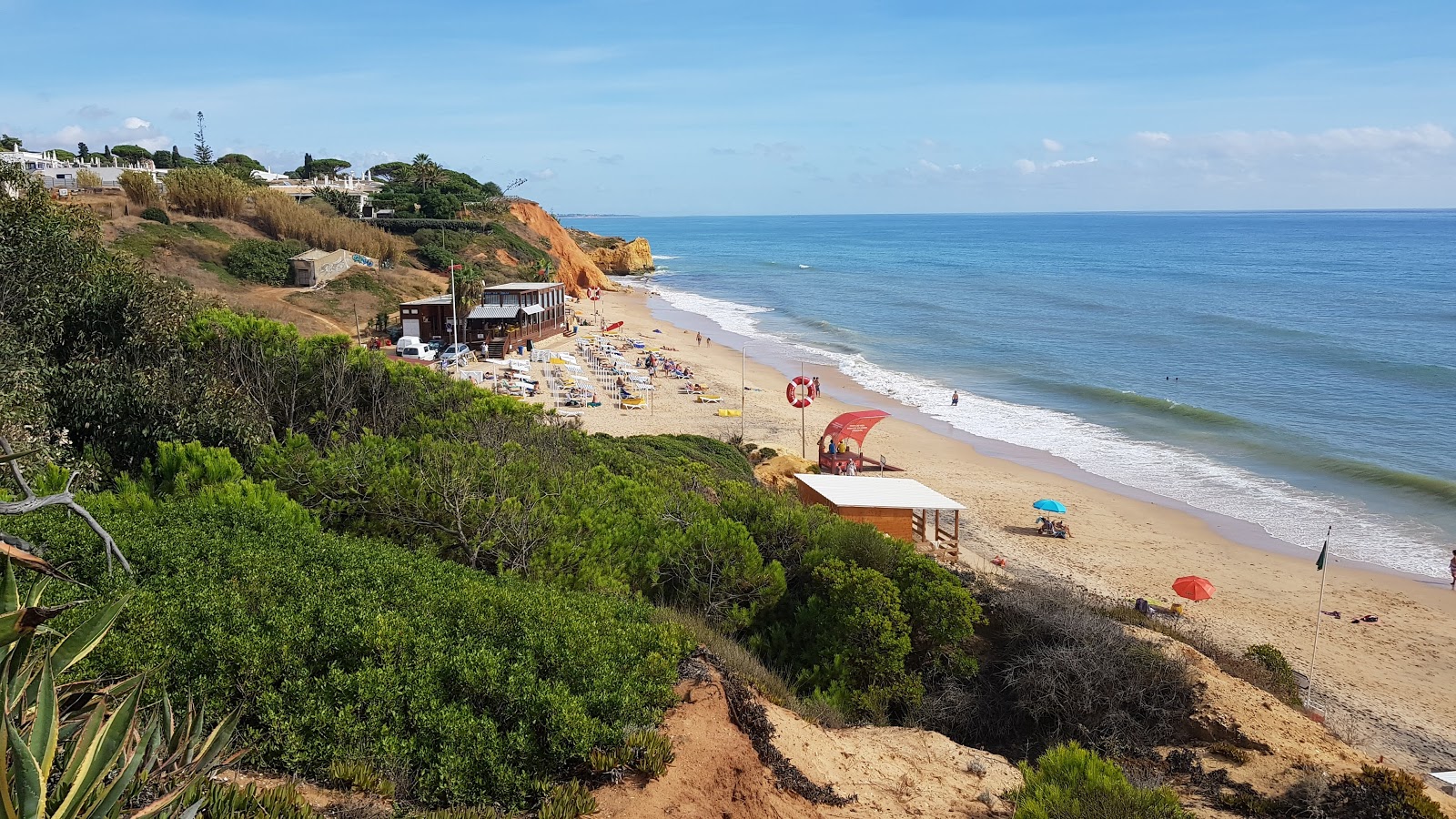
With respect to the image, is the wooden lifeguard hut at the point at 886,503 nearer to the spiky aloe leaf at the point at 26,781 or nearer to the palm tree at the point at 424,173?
the spiky aloe leaf at the point at 26,781

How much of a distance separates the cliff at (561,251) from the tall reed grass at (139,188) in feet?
81.1

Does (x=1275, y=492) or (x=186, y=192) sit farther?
(x=186, y=192)

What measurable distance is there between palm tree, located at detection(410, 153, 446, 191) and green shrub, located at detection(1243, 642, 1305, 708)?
226 ft

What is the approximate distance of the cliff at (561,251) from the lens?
211 ft

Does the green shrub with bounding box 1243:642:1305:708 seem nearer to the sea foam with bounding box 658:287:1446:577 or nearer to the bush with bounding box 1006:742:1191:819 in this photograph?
the bush with bounding box 1006:742:1191:819

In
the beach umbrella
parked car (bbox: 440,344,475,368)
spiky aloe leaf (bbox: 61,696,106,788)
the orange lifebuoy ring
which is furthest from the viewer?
parked car (bbox: 440,344,475,368)

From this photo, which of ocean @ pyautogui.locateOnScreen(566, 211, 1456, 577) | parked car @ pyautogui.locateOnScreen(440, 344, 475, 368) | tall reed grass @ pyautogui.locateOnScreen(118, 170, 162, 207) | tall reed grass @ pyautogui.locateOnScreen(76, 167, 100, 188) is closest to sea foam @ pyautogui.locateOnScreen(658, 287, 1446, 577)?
ocean @ pyautogui.locateOnScreen(566, 211, 1456, 577)

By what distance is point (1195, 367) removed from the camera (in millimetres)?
38469

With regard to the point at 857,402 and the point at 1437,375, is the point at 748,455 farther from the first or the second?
the point at 1437,375

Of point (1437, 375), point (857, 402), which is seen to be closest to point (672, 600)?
point (857, 402)

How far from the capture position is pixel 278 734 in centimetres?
511

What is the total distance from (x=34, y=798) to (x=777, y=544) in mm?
8759

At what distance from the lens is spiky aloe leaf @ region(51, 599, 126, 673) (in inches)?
127

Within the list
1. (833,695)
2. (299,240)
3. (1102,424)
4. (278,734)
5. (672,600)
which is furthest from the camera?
(299,240)
